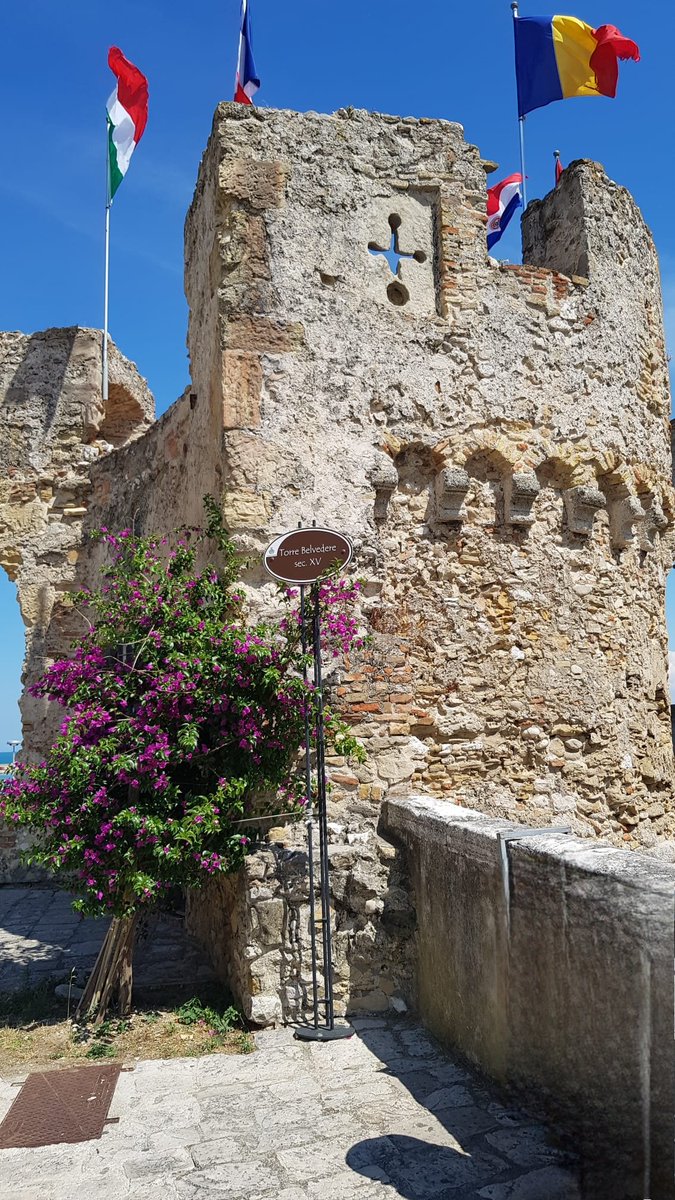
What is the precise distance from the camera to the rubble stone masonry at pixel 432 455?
17.5ft

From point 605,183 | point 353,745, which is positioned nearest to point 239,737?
point 353,745

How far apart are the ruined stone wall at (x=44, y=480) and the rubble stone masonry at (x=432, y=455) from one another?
9.79 feet

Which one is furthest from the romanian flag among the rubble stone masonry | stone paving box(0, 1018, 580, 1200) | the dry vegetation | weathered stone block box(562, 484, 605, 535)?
the dry vegetation

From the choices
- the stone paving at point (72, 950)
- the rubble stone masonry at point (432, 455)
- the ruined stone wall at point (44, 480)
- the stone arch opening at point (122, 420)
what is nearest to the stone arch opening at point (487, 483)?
the rubble stone masonry at point (432, 455)

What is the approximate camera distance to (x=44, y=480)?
367 inches

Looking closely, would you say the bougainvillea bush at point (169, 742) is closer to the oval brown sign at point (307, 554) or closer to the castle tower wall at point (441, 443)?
the oval brown sign at point (307, 554)

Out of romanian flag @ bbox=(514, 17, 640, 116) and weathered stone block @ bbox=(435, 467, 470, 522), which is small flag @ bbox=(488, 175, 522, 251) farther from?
weathered stone block @ bbox=(435, 467, 470, 522)

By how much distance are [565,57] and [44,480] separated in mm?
6248

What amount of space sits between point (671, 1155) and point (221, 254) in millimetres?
5052

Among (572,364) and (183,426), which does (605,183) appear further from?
(183,426)

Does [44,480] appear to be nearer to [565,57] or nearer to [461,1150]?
[565,57]

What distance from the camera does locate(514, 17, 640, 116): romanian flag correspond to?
693 cm

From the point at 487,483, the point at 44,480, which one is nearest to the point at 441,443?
the point at 487,483

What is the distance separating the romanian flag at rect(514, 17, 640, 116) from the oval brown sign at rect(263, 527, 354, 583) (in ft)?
15.6
